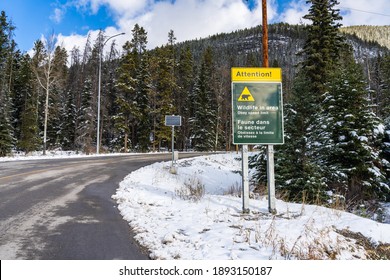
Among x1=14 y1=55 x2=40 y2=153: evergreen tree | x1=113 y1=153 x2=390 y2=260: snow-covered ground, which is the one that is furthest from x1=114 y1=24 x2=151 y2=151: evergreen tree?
x1=113 y1=153 x2=390 y2=260: snow-covered ground

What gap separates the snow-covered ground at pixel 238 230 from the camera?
4488 millimetres

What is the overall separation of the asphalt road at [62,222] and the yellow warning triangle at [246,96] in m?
4.04

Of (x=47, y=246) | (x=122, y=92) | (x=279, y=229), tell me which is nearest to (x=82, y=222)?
(x=47, y=246)

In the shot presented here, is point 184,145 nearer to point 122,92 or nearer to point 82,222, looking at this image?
point 122,92

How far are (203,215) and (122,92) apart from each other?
3591 cm

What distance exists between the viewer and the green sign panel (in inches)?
280

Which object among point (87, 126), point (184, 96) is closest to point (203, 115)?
point (184, 96)

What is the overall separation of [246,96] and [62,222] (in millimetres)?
5101

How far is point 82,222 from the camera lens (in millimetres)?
6027

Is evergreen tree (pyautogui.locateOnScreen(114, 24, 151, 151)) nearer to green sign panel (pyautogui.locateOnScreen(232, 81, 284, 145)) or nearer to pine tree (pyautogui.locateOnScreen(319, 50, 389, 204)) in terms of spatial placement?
pine tree (pyautogui.locateOnScreen(319, 50, 389, 204))

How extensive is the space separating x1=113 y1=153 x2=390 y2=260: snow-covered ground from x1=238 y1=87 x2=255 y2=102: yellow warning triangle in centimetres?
284

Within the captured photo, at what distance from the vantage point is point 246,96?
281 inches

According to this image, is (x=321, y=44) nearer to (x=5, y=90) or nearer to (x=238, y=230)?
(x=238, y=230)

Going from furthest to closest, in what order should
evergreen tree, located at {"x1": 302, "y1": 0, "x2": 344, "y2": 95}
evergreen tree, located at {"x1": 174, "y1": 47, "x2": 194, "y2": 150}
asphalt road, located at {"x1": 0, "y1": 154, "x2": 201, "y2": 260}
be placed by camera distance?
evergreen tree, located at {"x1": 174, "y1": 47, "x2": 194, "y2": 150}
evergreen tree, located at {"x1": 302, "y1": 0, "x2": 344, "y2": 95}
asphalt road, located at {"x1": 0, "y1": 154, "x2": 201, "y2": 260}
